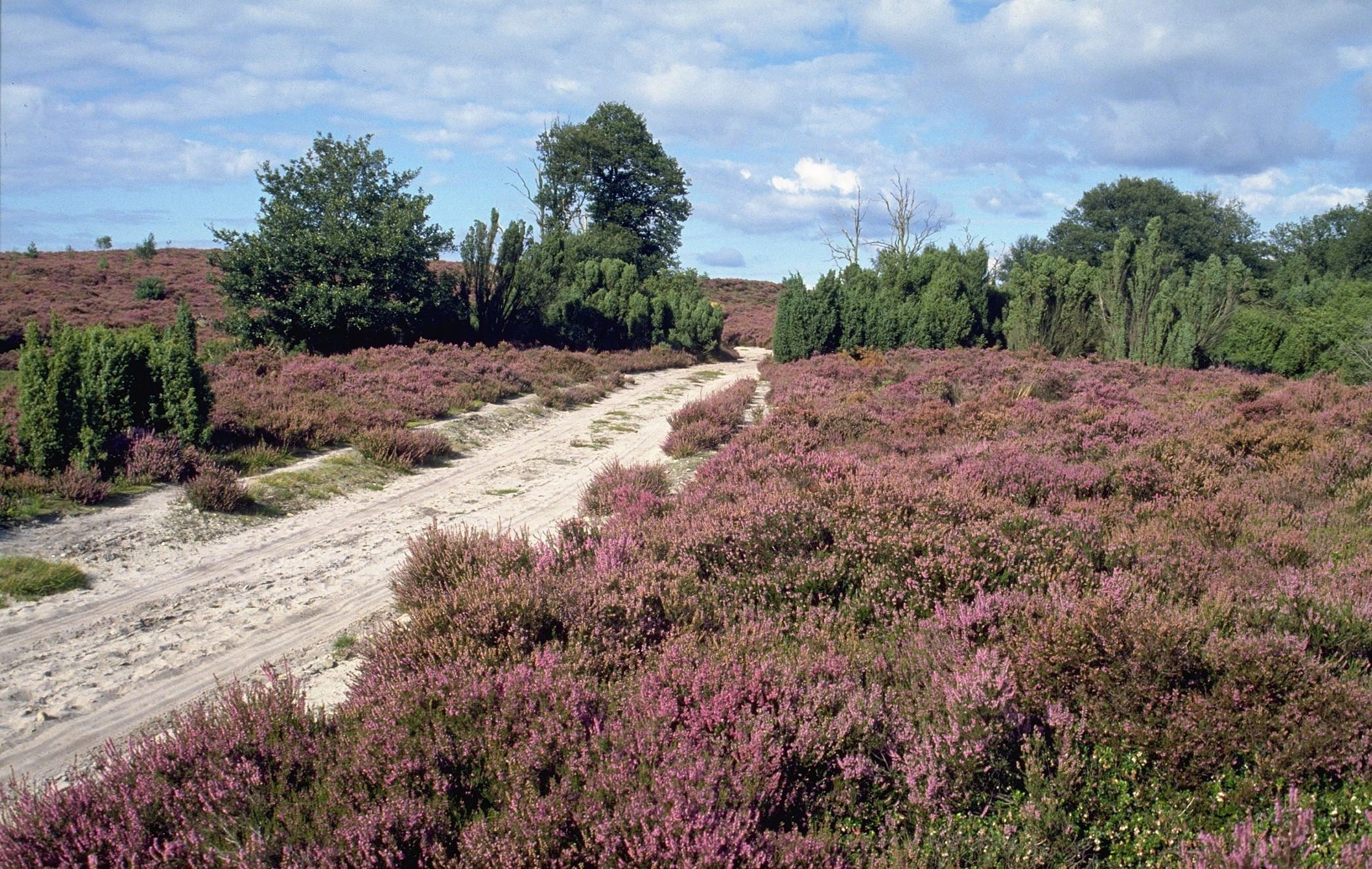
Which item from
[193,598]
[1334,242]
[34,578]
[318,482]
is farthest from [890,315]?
[1334,242]

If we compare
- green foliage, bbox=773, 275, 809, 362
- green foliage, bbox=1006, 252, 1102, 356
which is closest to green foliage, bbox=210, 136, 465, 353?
green foliage, bbox=773, 275, 809, 362

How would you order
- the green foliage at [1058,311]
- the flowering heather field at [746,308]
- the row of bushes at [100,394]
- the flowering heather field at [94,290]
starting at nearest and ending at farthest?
the row of bushes at [100,394] → the flowering heather field at [94,290] → the green foliage at [1058,311] → the flowering heather field at [746,308]

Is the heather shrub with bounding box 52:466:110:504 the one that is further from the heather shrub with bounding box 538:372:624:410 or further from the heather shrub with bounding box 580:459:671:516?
the heather shrub with bounding box 538:372:624:410

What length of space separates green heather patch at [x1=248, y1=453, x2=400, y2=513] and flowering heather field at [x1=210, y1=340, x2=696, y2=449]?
3.40 feet

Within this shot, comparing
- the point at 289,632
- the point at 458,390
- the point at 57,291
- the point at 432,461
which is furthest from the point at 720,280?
the point at 289,632

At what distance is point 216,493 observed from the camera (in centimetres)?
831

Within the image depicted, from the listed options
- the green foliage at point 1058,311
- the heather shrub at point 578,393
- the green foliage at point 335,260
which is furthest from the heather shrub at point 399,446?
the green foliage at point 1058,311

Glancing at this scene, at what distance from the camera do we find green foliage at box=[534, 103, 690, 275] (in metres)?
50.0

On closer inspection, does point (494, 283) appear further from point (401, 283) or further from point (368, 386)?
point (368, 386)

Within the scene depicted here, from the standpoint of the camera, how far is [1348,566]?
200 inches

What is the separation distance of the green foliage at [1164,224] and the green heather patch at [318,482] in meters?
53.9

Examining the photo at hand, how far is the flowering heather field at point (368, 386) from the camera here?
444 inches

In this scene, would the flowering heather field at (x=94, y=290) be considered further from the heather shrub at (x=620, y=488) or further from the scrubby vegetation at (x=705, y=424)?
the heather shrub at (x=620, y=488)

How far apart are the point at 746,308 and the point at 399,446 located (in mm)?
50025
